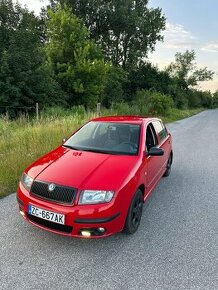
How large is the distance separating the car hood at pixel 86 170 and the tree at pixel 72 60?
1695 cm

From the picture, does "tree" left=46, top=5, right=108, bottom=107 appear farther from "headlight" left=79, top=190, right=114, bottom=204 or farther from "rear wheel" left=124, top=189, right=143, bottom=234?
→ "headlight" left=79, top=190, right=114, bottom=204

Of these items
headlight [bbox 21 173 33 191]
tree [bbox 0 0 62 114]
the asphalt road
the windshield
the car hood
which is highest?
tree [bbox 0 0 62 114]

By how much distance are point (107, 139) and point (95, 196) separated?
1555 mm

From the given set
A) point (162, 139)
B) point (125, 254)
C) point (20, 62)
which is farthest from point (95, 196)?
point (20, 62)

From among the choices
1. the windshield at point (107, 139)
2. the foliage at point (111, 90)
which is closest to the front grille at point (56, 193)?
the windshield at point (107, 139)

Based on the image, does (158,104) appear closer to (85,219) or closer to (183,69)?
(85,219)

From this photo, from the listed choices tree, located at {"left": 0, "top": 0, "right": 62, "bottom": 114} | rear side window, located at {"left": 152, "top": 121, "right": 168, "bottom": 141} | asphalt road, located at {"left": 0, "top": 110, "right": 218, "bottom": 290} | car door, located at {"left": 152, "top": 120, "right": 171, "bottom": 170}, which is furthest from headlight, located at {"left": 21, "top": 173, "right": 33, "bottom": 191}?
tree, located at {"left": 0, "top": 0, "right": 62, "bottom": 114}

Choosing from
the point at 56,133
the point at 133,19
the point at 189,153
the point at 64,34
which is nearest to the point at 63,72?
the point at 64,34

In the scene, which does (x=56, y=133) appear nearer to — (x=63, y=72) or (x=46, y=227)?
(x=46, y=227)

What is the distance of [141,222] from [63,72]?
18335mm

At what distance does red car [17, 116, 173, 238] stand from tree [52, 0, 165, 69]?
30.1 metres

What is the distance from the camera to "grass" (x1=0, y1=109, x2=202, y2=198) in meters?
5.56

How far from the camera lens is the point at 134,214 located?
12.1ft

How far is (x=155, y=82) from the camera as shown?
3869cm
